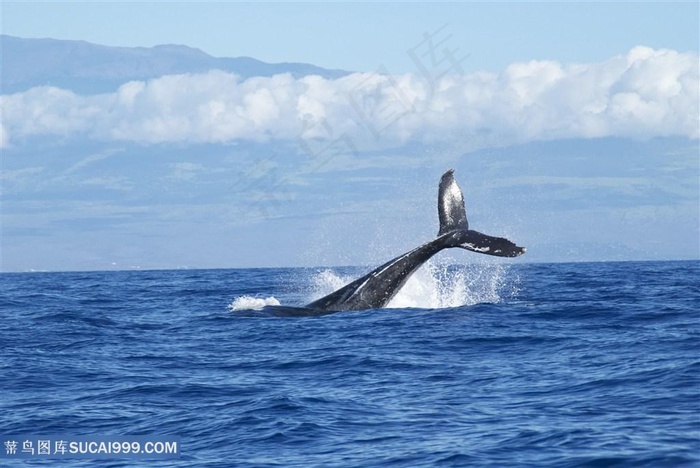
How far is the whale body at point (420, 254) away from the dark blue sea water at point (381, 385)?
81 centimetres

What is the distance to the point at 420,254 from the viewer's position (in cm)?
2447

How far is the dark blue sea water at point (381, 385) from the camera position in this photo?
1154 centimetres

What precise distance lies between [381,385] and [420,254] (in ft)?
31.6

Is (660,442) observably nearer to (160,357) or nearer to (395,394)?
(395,394)

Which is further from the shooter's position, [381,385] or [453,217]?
[453,217]

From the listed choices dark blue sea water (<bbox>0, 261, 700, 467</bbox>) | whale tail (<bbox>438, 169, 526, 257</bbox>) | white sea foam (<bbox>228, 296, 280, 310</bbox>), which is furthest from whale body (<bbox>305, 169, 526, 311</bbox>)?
white sea foam (<bbox>228, 296, 280, 310</bbox>)

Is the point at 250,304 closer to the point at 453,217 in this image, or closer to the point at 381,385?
the point at 453,217

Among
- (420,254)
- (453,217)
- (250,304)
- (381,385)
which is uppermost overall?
(453,217)

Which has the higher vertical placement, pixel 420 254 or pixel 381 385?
pixel 420 254

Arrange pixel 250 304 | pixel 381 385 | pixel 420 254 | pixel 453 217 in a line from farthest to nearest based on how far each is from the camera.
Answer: pixel 250 304, pixel 420 254, pixel 453 217, pixel 381 385

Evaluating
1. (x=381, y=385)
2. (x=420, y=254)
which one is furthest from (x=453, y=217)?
(x=381, y=385)

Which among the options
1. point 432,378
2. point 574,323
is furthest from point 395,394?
point 574,323

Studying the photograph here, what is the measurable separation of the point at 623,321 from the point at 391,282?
5.65m

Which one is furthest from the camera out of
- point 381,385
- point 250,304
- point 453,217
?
point 250,304
